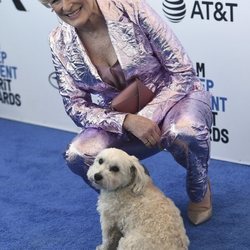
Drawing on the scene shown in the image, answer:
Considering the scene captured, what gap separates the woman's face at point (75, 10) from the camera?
1.99 meters

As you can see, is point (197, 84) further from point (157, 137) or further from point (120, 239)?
point (120, 239)

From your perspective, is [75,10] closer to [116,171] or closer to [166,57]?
[166,57]

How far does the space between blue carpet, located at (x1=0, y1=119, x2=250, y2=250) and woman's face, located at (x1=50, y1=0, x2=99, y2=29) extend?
2.31ft

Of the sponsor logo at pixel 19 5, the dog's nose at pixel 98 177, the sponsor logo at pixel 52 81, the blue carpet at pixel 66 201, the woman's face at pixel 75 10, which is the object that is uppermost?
the woman's face at pixel 75 10

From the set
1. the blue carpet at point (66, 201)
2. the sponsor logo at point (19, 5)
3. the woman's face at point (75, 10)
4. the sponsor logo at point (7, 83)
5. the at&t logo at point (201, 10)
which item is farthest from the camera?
the sponsor logo at point (7, 83)

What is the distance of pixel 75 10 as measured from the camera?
2.01m

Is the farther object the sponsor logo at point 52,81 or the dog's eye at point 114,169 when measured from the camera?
the sponsor logo at point 52,81

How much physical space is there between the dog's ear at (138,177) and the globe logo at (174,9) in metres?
1.01

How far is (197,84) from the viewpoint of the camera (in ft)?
7.13

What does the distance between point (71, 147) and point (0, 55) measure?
1.47m

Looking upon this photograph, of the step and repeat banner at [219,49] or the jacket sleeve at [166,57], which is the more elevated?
the jacket sleeve at [166,57]

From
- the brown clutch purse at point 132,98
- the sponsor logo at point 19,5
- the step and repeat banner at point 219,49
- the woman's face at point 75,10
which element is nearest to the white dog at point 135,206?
the brown clutch purse at point 132,98

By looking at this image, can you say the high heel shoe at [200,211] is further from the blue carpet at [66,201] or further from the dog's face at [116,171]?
the dog's face at [116,171]

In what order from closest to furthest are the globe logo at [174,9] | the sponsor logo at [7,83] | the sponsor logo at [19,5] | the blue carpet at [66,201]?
the blue carpet at [66,201] < the globe logo at [174,9] < the sponsor logo at [19,5] < the sponsor logo at [7,83]
